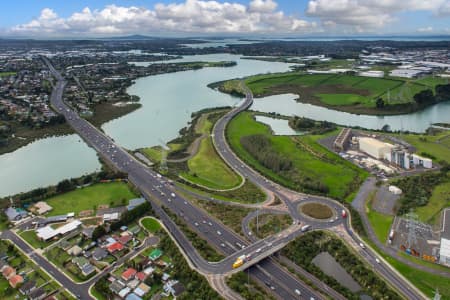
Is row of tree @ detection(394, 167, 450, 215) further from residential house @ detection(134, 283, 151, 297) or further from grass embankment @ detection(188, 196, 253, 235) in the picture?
residential house @ detection(134, 283, 151, 297)

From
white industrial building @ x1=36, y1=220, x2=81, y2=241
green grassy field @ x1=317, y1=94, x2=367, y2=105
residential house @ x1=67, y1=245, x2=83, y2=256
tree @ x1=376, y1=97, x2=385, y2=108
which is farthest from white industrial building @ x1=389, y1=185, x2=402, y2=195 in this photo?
green grassy field @ x1=317, y1=94, x2=367, y2=105

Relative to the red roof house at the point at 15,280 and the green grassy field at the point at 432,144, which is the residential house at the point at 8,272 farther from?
the green grassy field at the point at 432,144

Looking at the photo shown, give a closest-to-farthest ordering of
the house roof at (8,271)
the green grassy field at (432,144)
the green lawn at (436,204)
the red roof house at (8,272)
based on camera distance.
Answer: the red roof house at (8,272), the house roof at (8,271), the green lawn at (436,204), the green grassy field at (432,144)

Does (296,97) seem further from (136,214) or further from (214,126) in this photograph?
(136,214)

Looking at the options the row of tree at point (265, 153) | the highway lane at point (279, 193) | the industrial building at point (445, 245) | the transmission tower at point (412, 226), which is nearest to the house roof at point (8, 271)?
the highway lane at point (279, 193)

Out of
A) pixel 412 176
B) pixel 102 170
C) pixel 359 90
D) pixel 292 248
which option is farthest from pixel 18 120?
pixel 359 90

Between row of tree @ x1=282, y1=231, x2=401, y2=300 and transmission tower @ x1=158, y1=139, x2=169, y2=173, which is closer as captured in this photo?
row of tree @ x1=282, y1=231, x2=401, y2=300
